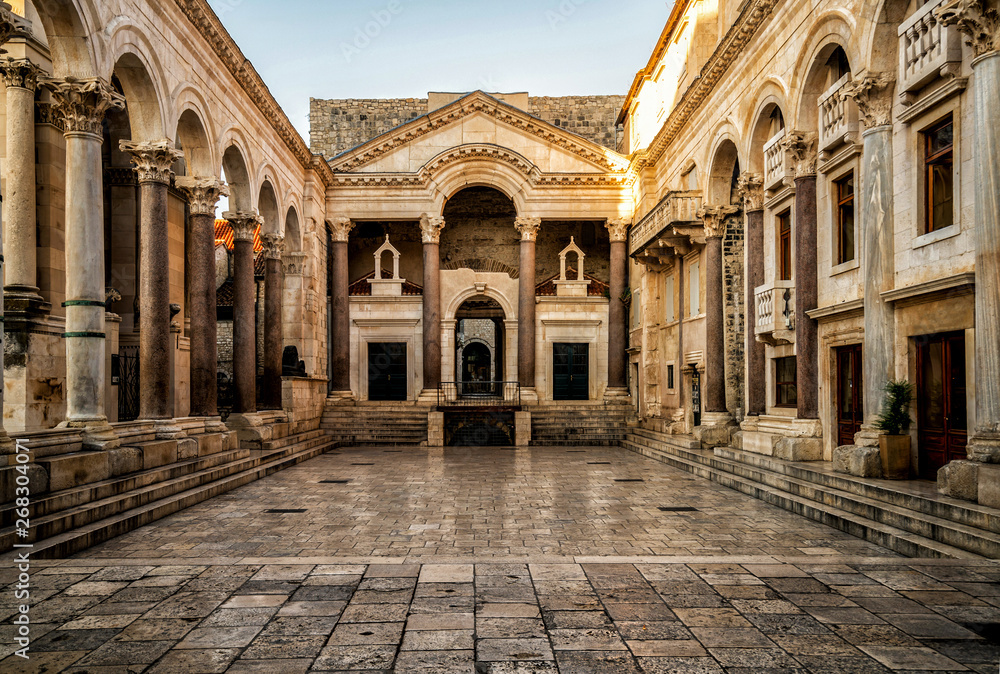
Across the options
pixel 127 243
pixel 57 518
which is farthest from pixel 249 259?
pixel 57 518

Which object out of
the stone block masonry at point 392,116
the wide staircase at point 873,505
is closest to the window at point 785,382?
the wide staircase at point 873,505

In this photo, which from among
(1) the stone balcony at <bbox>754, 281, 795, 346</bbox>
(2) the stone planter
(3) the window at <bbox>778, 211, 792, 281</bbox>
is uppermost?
(3) the window at <bbox>778, 211, 792, 281</bbox>

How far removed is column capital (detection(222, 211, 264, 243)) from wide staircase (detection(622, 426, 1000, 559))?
1285 cm

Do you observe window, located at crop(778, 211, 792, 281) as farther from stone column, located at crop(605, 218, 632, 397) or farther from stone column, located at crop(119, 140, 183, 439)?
stone column, located at crop(119, 140, 183, 439)

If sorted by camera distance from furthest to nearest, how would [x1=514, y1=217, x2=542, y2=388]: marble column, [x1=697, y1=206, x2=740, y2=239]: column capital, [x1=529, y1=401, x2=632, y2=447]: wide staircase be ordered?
1. [x1=514, y1=217, x2=542, y2=388]: marble column
2. [x1=529, y1=401, x2=632, y2=447]: wide staircase
3. [x1=697, y1=206, x2=740, y2=239]: column capital

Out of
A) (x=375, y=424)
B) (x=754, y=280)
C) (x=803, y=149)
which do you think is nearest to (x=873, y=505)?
(x=803, y=149)

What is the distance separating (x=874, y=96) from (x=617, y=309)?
16156mm

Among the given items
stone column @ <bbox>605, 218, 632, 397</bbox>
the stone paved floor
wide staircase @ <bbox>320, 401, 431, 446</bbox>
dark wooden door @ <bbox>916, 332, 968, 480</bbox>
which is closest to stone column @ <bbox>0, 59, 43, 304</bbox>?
the stone paved floor

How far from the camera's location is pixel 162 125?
13359 mm

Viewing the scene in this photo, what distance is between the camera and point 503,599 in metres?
5.71

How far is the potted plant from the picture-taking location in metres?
10.3

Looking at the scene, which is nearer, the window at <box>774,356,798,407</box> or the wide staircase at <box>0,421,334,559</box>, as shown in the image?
the wide staircase at <box>0,421,334,559</box>

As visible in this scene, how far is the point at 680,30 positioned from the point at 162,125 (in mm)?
14963

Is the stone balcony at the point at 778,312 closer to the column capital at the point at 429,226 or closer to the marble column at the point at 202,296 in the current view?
the marble column at the point at 202,296
